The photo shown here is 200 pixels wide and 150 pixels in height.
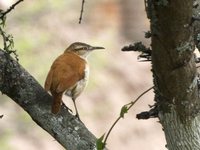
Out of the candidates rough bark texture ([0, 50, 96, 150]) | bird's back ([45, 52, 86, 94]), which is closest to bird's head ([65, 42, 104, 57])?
bird's back ([45, 52, 86, 94])

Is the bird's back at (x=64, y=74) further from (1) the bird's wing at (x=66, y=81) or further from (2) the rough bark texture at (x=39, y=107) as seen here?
(2) the rough bark texture at (x=39, y=107)

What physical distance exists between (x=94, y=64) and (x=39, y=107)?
9.89 meters

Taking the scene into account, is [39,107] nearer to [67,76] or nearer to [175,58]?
[175,58]

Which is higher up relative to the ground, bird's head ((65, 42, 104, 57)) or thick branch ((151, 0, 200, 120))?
bird's head ((65, 42, 104, 57))

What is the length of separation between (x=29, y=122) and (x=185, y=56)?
9518mm

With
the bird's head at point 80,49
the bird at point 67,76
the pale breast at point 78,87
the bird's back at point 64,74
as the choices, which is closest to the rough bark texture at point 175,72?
the bird at point 67,76

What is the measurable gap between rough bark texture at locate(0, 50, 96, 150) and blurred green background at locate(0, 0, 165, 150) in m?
7.81

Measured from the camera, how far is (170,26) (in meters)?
2.65

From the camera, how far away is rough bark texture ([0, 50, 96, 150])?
331 centimetres

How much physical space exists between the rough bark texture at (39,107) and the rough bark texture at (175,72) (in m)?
0.43

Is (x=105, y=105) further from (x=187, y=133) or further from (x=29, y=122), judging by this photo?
(x=187, y=133)

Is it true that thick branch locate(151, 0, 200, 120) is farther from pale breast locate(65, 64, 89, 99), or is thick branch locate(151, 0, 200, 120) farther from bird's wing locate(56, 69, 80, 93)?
pale breast locate(65, 64, 89, 99)

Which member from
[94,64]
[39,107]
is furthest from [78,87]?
[94,64]

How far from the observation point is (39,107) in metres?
3.44
